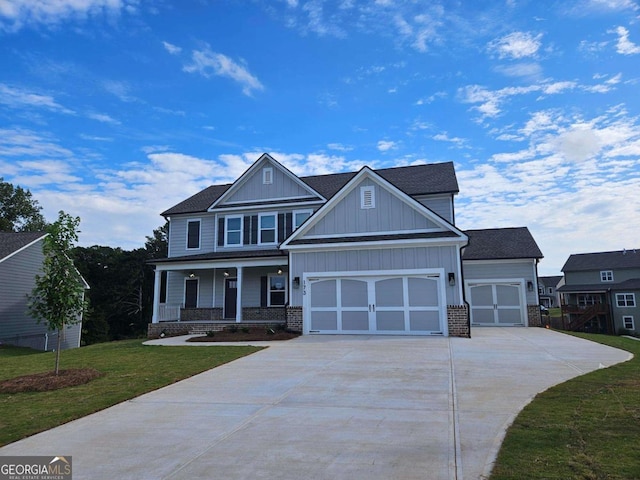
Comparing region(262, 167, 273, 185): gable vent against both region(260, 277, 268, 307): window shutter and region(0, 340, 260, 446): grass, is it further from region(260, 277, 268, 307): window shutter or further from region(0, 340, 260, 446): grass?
region(0, 340, 260, 446): grass

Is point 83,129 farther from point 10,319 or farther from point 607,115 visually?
point 607,115

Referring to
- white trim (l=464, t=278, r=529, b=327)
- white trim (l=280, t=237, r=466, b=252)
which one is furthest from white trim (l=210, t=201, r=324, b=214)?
white trim (l=464, t=278, r=529, b=327)

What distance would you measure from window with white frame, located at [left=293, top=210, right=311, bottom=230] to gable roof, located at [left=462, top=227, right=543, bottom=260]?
25.9ft

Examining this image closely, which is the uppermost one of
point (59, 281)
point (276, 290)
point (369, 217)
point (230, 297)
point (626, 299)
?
point (369, 217)

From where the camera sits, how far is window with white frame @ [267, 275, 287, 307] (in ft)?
66.6

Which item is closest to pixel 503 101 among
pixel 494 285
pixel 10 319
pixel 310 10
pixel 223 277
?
pixel 310 10

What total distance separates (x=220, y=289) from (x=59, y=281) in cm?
1198

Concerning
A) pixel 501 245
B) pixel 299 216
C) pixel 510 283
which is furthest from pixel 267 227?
pixel 510 283

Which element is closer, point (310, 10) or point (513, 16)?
point (513, 16)

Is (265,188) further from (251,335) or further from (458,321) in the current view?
(458,321)

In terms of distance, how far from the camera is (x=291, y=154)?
21.8 metres

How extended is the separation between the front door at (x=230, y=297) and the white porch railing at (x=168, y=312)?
2399mm

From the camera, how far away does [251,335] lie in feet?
50.1

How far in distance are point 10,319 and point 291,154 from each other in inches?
681
